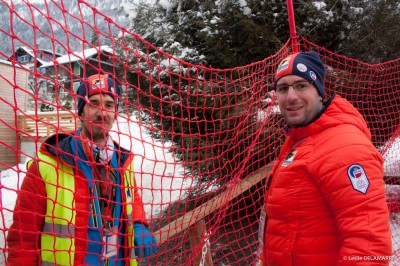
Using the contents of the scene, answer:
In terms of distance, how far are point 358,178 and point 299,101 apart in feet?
1.49

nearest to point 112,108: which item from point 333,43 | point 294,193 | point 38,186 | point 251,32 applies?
point 38,186

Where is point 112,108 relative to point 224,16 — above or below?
below

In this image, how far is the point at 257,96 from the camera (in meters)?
3.78

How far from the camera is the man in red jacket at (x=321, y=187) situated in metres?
1.17

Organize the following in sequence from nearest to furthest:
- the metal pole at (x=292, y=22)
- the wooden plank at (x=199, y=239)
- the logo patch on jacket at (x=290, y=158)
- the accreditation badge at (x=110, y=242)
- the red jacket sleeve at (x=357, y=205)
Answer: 1. the red jacket sleeve at (x=357, y=205)
2. the logo patch on jacket at (x=290, y=158)
3. the accreditation badge at (x=110, y=242)
4. the wooden plank at (x=199, y=239)
5. the metal pole at (x=292, y=22)

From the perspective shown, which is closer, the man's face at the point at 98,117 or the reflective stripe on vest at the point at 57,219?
the reflective stripe on vest at the point at 57,219

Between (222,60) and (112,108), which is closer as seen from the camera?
(112,108)

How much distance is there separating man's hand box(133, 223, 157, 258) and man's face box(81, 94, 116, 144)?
0.51 meters

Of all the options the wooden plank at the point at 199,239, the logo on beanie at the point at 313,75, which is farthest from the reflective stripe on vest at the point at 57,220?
the wooden plank at the point at 199,239

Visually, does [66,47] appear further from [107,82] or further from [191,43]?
[191,43]

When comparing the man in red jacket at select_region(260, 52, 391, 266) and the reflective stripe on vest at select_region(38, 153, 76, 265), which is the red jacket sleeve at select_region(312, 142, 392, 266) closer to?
the man in red jacket at select_region(260, 52, 391, 266)

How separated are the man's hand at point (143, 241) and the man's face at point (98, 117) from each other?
512 mm

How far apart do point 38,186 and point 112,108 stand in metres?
0.56

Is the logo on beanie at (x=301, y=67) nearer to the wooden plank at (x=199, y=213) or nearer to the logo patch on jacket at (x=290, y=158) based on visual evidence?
the logo patch on jacket at (x=290, y=158)
